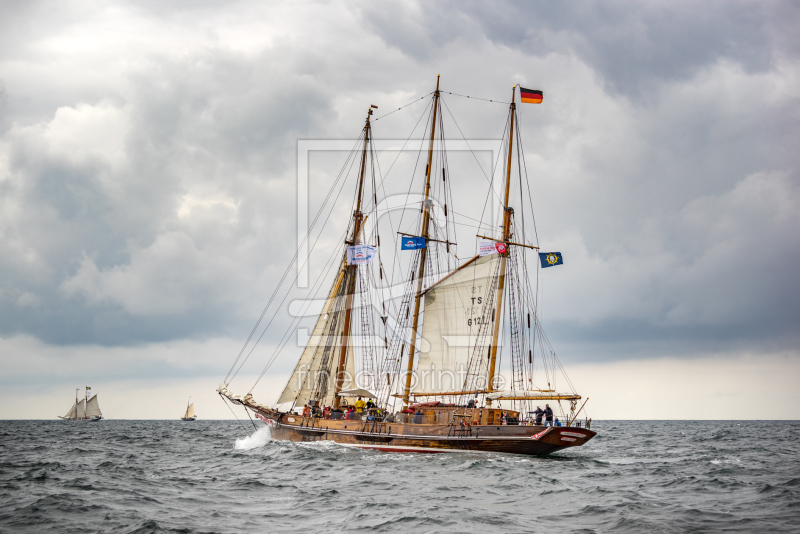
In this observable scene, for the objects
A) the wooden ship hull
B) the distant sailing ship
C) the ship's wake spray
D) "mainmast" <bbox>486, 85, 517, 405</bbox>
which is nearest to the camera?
the wooden ship hull

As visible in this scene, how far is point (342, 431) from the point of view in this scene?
50906mm

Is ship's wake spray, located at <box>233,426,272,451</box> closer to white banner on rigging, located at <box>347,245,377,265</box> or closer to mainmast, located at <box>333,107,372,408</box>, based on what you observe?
mainmast, located at <box>333,107,372,408</box>

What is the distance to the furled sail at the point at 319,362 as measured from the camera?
57.3 m

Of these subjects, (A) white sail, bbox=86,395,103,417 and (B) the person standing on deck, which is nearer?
(B) the person standing on deck

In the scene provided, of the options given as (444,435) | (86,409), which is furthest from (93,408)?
(444,435)

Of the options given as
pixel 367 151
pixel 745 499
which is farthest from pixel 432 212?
pixel 745 499

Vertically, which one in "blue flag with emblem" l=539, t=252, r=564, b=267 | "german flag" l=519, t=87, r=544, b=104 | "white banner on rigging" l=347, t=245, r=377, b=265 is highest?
"german flag" l=519, t=87, r=544, b=104

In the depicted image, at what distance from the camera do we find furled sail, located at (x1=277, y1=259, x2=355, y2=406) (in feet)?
188

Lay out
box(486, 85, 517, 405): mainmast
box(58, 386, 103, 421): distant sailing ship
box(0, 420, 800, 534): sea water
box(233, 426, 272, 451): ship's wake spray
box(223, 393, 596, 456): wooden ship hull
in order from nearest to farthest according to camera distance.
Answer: box(0, 420, 800, 534): sea water
box(223, 393, 596, 456): wooden ship hull
box(486, 85, 517, 405): mainmast
box(233, 426, 272, 451): ship's wake spray
box(58, 386, 103, 421): distant sailing ship

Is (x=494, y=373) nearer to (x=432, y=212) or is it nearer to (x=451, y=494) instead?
Result: (x=432, y=212)

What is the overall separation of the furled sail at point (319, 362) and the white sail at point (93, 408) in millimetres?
Result: 159146

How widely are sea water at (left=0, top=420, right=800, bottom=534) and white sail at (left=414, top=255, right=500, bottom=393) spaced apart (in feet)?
31.5

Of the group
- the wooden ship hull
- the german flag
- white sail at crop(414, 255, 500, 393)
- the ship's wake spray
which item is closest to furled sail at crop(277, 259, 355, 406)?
the wooden ship hull

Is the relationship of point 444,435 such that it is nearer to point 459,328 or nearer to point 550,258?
point 459,328
